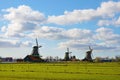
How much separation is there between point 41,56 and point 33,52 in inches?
199

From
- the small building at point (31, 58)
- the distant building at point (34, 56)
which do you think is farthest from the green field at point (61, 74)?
the distant building at point (34, 56)

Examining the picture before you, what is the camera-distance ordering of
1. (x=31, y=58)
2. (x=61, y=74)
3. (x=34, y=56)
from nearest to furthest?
(x=61, y=74) < (x=31, y=58) < (x=34, y=56)

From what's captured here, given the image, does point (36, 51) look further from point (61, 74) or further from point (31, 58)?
point (61, 74)

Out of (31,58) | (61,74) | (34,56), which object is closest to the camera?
(61,74)

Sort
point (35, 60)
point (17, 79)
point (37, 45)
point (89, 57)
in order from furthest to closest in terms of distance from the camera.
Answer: point (89, 57) < point (37, 45) < point (35, 60) < point (17, 79)

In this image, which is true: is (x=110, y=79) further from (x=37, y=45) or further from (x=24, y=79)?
(x=37, y=45)

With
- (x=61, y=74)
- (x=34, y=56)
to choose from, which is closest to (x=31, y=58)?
(x=34, y=56)

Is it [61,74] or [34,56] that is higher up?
[34,56]

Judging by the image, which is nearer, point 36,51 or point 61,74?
point 61,74

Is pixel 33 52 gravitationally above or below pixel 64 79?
above

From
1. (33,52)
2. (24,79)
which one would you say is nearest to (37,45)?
(33,52)

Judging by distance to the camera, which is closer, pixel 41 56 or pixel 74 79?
pixel 74 79

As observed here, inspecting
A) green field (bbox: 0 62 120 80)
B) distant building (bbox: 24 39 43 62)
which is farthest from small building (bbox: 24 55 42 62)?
green field (bbox: 0 62 120 80)

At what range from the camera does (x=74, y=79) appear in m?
42.9
